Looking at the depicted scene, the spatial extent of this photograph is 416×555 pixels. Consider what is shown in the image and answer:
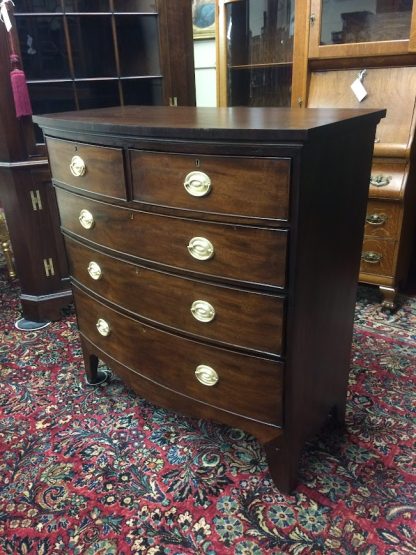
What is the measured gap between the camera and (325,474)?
139cm

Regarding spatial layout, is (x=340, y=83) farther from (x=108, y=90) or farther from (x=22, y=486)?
(x=22, y=486)

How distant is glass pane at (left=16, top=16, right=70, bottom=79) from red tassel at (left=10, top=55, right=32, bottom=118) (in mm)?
215

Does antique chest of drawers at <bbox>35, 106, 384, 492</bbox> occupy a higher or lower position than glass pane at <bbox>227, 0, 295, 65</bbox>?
lower

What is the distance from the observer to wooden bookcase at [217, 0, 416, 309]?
2.20 m

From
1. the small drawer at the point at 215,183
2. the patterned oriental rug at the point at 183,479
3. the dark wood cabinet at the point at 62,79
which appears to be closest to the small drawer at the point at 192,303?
the small drawer at the point at 215,183

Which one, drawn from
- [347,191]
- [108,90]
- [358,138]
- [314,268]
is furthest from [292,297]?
[108,90]

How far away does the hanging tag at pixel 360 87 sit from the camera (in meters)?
2.36

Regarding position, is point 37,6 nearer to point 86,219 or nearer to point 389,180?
point 86,219

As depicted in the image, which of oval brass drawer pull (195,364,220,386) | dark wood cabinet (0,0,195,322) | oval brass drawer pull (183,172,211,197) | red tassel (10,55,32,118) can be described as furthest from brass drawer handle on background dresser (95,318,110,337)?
red tassel (10,55,32,118)

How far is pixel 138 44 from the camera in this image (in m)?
2.26

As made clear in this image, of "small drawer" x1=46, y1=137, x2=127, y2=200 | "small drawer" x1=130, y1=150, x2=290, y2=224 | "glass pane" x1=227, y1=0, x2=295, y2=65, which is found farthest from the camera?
"glass pane" x1=227, y1=0, x2=295, y2=65

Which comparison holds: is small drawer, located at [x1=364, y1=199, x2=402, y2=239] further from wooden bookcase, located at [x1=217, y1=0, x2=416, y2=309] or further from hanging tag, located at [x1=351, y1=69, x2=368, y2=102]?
hanging tag, located at [x1=351, y1=69, x2=368, y2=102]

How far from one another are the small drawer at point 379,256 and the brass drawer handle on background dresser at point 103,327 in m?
1.38

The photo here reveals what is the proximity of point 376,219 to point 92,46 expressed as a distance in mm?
1657
